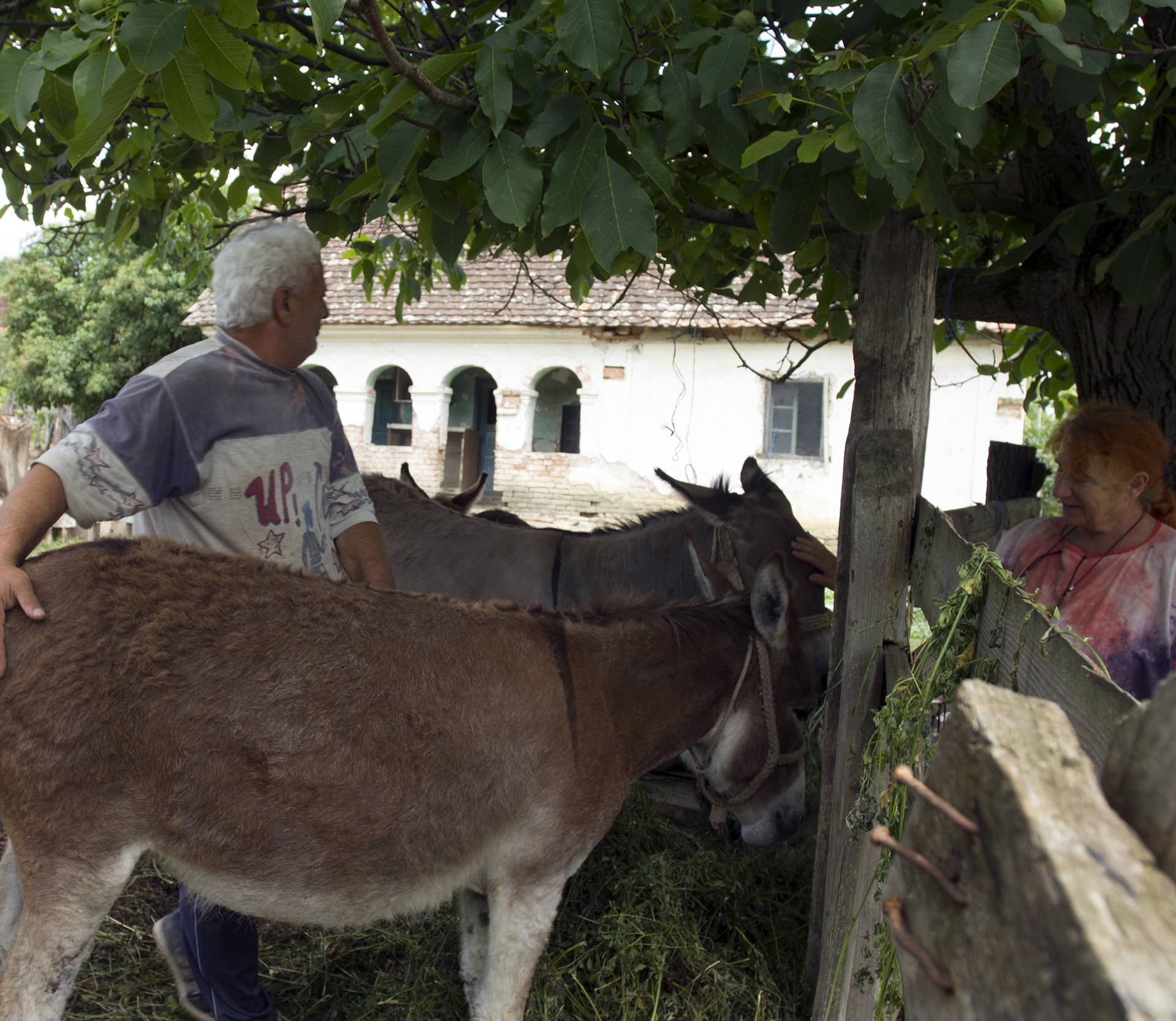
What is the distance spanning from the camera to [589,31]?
1.96 metres

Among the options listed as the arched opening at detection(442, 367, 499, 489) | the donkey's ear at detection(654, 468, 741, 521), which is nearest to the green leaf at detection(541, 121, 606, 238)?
the donkey's ear at detection(654, 468, 741, 521)

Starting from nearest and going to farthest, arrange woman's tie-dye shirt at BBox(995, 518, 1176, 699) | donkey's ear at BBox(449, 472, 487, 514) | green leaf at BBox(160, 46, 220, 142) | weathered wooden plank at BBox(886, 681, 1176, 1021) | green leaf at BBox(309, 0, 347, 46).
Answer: weathered wooden plank at BBox(886, 681, 1176, 1021)
green leaf at BBox(309, 0, 347, 46)
green leaf at BBox(160, 46, 220, 142)
woman's tie-dye shirt at BBox(995, 518, 1176, 699)
donkey's ear at BBox(449, 472, 487, 514)

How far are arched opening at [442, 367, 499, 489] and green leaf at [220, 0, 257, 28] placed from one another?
856 inches

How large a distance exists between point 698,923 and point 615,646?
1.28m

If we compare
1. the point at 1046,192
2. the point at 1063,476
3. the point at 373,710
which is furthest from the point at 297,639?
the point at 1046,192

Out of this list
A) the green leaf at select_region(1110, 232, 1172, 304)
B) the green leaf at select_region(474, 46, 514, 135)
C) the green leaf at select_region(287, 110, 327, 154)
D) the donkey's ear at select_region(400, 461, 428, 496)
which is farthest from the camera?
the donkey's ear at select_region(400, 461, 428, 496)

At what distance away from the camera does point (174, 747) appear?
212 centimetres

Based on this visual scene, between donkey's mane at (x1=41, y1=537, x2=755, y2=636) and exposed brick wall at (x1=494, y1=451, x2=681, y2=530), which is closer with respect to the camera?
donkey's mane at (x1=41, y1=537, x2=755, y2=636)

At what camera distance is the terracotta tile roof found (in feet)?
54.4

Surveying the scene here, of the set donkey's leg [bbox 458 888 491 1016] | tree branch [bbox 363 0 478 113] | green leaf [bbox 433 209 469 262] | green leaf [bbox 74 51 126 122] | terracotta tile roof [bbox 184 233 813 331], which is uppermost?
terracotta tile roof [bbox 184 233 813 331]

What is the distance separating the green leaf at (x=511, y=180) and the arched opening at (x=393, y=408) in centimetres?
2135

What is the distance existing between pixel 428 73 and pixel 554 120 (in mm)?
A: 312

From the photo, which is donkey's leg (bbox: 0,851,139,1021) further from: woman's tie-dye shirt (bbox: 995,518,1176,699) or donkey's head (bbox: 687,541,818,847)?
woman's tie-dye shirt (bbox: 995,518,1176,699)

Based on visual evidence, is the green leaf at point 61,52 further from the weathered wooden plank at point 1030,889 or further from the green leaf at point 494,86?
the weathered wooden plank at point 1030,889
